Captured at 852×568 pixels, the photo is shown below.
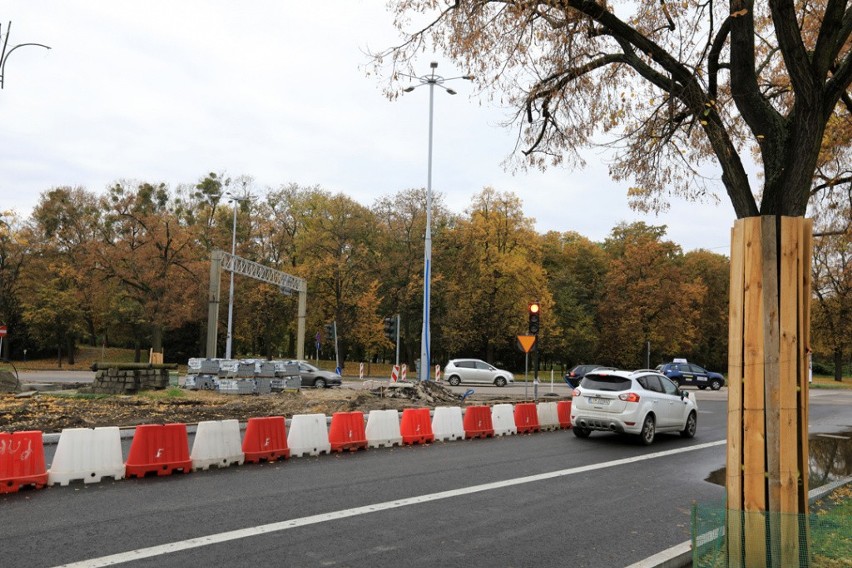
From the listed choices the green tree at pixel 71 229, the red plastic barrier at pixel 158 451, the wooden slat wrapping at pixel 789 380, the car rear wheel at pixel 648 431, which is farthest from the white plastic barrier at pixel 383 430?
the green tree at pixel 71 229

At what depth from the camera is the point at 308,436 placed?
11297mm

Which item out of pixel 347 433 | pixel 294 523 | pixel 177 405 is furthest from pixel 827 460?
pixel 177 405

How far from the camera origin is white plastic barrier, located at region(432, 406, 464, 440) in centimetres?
1394

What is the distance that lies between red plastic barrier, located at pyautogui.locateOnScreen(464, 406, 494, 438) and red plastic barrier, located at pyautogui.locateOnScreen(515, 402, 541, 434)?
1.11 meters

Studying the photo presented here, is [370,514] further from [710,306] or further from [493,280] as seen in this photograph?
[710,306]

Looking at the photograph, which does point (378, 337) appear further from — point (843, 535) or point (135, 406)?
point (843, 535)

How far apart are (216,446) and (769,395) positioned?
300 inches

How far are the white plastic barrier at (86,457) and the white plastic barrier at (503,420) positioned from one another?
8440mm

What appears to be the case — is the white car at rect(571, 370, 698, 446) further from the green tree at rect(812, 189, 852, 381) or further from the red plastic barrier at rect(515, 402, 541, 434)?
the green tree at rect(812, 189, 852, 381)

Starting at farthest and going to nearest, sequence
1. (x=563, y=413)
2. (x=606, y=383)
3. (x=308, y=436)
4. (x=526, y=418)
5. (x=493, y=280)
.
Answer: (x=493, y=280), (x=563, y=413), (x=526, y=418), (x=606, y=383), (x=308, y=436)

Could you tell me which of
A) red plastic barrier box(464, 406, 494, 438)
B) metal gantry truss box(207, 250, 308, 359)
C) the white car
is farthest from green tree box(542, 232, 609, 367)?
red plastic barrier box(464, 406, 494, 438)

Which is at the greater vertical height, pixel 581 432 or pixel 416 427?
pixel 416 427

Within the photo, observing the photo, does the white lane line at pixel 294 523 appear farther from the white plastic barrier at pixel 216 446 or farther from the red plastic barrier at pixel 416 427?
the red plastic barrier at pixel 416 427

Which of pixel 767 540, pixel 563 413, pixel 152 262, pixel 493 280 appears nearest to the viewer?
pixel 767 540
